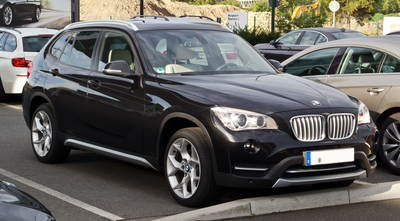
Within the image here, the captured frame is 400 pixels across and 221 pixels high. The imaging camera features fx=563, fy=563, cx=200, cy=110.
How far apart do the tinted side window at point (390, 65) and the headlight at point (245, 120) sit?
2.62 metres

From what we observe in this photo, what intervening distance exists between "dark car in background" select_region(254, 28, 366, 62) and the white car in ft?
21.4

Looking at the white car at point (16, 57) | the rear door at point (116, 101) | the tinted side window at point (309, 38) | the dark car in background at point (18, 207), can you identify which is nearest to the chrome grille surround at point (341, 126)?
the rear door at point (116, 101)

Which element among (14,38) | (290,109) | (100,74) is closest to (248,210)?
(290,109)

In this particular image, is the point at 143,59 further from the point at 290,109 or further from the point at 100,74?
the point at 290,109

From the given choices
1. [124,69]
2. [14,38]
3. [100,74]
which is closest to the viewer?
[124,69]

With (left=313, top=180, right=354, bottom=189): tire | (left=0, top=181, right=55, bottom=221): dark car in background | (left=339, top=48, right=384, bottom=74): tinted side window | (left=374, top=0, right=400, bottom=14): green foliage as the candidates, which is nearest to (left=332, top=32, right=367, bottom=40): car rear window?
(left=339, top=48, right=384, bottom=74): tinted side window

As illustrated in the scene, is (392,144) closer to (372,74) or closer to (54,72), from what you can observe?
(372,74)

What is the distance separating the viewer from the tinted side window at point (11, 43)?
12.7 m

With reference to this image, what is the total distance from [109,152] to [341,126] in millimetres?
2432

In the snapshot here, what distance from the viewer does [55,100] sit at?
22.1 ft

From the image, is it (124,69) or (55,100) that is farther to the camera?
(55,100)

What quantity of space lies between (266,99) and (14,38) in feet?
30.8

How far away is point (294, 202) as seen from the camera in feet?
16.4

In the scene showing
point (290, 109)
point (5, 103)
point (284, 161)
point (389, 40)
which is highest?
point (389, 40)
